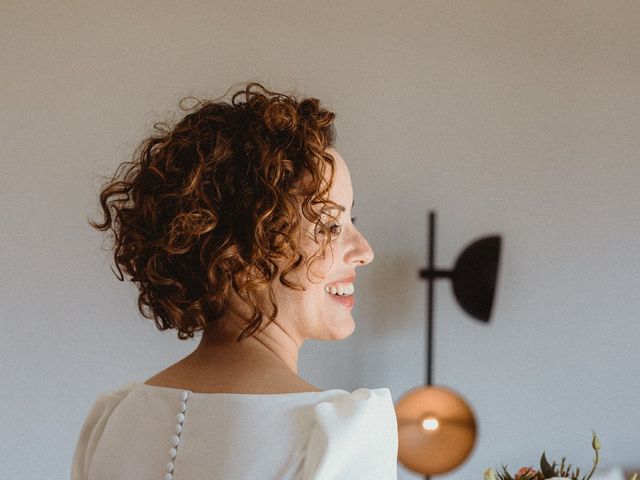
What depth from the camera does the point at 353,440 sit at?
81 centimetres

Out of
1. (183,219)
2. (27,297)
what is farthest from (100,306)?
(183,219)

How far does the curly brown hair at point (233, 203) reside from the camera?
0.93m

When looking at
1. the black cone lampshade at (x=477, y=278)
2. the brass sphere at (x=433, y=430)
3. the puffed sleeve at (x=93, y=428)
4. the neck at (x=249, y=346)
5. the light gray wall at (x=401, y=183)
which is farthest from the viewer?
the black cone lampshade at (x=477, y=278)

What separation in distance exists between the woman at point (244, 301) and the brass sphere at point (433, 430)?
1.04 m

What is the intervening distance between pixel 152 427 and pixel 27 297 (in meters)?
1.14

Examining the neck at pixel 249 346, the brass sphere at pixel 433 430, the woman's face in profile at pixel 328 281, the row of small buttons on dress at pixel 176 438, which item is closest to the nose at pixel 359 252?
the woman's face in profile at pixel 328 281

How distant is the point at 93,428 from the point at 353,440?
1.39 feet

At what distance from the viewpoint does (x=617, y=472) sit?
2348 mm

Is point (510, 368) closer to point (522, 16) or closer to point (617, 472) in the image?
point (617, 472)

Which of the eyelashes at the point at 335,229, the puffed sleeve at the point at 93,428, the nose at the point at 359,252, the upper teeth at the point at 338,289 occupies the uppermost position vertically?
the eyelashes at the point at 335,229

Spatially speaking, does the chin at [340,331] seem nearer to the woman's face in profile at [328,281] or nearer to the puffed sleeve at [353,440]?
the woman's face in profile at [328,281]

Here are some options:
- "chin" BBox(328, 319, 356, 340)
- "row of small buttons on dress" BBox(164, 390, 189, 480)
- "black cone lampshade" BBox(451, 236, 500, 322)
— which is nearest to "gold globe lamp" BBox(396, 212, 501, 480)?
"black cone lampshade" BBox(451, 236, 500, 322)

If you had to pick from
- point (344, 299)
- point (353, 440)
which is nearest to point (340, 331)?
point (344, 299)

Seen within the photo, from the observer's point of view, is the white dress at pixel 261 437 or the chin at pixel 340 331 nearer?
the white dress at pixel 261 437
